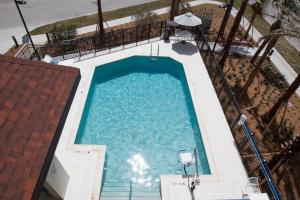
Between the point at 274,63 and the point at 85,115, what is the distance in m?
16.1

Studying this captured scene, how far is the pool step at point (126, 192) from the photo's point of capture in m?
10.3

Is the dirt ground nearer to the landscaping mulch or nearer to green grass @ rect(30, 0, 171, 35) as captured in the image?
the landscaping mulch

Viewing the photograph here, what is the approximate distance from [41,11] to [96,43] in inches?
447

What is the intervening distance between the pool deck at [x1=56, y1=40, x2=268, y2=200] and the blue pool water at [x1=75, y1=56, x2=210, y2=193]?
0.59m

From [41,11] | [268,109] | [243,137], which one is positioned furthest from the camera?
[41,11]

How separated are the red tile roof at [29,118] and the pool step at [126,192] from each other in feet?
17.3

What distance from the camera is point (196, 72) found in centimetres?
1634

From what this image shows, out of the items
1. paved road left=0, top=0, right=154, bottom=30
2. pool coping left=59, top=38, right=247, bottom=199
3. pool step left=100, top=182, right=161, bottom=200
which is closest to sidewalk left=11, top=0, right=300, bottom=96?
paved road left=0, top=0, right=154, bottom=30

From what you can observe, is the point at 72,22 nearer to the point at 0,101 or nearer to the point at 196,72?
the point at 196,72

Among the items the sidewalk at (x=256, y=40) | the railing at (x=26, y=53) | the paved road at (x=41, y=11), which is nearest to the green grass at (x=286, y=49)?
the sidewalk at (x=256, y=40)

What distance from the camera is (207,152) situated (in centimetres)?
1150

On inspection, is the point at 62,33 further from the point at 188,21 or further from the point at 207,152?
the point at 207,152

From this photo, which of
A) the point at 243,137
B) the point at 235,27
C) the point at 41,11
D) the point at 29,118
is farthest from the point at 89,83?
the point at 41,11

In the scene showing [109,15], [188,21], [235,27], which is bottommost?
[109,15]
